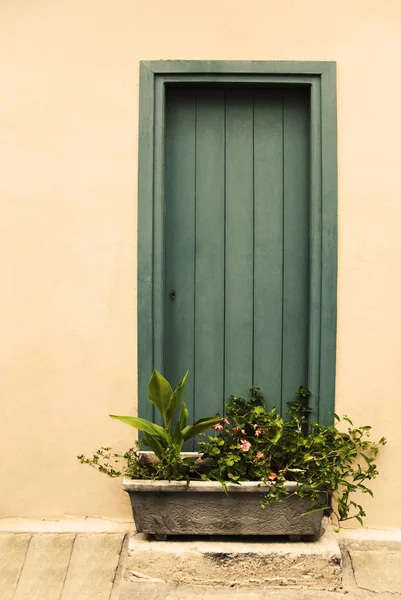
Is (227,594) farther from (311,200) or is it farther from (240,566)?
(311,200)

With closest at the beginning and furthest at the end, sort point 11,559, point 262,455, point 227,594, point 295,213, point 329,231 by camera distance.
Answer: point 227,594, point 262,455, point 11,559, point 329,231, point 295,213

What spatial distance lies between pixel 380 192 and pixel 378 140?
0.26 m

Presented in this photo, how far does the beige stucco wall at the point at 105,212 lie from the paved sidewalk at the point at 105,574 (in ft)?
0.54

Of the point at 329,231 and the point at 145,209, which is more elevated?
the point at 145,209

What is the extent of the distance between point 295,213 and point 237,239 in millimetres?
336

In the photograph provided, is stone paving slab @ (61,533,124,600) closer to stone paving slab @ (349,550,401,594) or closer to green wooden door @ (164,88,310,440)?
green wooden door @ (164,88,310,440)

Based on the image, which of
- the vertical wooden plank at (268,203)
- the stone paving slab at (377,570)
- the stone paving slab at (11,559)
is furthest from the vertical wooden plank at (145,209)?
the stone paving slab at (377,570)

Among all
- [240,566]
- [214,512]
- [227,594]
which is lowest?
[227,594]

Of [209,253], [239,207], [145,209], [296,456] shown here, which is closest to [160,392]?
[296,456]

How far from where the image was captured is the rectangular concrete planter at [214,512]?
2.53m

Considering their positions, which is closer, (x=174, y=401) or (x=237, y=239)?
(x=174, y=401)

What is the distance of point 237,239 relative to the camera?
300 cm

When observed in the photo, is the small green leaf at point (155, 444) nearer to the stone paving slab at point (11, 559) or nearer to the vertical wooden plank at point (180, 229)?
the vertical wooden plank at point (180, 229)

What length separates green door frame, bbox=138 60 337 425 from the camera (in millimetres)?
2838
